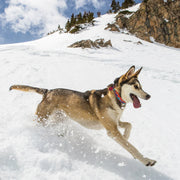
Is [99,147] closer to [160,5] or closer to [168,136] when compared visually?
[168,136]

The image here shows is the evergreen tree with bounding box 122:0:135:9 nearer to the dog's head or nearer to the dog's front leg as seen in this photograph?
the dog's head

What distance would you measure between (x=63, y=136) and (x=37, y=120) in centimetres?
80

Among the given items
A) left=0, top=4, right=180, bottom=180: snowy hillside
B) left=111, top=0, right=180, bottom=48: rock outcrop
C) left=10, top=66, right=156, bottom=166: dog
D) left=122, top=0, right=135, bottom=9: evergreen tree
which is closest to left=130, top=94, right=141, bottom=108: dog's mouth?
left=10, top=66, right=156, bottom=166: dog

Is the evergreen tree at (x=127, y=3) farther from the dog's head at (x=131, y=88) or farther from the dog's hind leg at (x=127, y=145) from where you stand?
the dog's hind leg at (x=127, y=145)

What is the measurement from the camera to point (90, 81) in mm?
8391

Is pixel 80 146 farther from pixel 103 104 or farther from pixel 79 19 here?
pixel 79 19

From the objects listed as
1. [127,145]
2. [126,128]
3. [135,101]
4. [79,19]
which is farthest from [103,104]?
[79,19]

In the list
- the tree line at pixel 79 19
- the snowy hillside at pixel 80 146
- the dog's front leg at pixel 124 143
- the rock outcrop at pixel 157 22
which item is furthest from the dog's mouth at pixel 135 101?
the tree line at pixel 79 19

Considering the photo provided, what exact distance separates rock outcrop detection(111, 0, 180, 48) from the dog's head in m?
43.9

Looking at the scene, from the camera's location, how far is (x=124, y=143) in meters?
3.02

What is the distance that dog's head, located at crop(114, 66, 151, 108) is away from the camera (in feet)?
10.3

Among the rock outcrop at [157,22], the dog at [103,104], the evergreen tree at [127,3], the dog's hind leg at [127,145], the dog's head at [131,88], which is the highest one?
the evergreen tree at [127,3]

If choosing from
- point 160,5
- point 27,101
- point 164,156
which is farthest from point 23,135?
point 160,5

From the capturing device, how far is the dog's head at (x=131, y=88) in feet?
10.3
